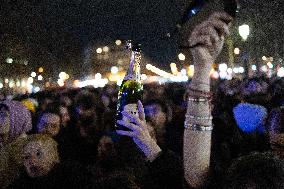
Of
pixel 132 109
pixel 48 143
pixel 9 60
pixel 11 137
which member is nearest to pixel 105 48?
pixel 9 60

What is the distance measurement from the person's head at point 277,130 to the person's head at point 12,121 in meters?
3.22

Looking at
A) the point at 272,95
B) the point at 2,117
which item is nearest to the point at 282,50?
the point at 272,95

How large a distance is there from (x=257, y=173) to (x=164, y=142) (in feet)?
11.0

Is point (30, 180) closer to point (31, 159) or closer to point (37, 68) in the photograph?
point (31, 159)

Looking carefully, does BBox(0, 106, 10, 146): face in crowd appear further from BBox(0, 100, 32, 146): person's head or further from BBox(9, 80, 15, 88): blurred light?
BBox(9, 80, 15, 88): blurred light

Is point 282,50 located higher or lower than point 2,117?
higher

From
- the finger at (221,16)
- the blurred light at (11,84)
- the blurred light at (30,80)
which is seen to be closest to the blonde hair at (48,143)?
the finger at (221,16)

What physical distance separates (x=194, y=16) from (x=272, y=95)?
5483mm

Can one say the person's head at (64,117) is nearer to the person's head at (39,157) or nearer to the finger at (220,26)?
the person's head at (39,157)

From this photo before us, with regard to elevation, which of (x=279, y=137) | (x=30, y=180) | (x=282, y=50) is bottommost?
(x=30, y=180)

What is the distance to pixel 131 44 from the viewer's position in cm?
309

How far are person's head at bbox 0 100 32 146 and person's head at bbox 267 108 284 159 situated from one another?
3.22 meters

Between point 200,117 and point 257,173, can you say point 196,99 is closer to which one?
point 200,117

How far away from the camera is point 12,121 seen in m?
4.99
